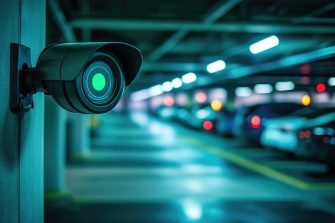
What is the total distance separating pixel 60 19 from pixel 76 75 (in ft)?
17.7

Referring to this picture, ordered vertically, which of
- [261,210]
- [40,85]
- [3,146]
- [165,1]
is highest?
[165,1]

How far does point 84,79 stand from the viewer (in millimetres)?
3105

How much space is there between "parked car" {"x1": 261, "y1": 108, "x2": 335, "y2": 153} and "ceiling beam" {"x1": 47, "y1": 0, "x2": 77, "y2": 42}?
284 inches

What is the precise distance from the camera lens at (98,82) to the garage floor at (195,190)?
15.6ft

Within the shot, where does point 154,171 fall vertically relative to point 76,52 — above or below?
below

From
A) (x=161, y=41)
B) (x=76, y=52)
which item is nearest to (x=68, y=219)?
(x=76, y=52)

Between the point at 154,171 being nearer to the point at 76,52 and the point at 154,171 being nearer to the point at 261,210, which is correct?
the point at 261,210

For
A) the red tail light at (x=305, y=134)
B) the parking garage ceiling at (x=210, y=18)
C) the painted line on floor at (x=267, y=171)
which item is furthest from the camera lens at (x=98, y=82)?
the red tail light at (x=305, y=134)

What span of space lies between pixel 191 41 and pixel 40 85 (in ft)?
43.4

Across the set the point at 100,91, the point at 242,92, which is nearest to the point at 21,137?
the point at 100,91

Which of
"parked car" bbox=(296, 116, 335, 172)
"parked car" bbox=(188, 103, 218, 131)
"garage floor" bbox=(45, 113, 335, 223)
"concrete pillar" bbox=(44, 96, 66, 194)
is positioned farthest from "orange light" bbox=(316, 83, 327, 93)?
"parked car" bbox=(188, 103, 218, 131)

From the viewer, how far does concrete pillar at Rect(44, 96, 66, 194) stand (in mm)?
9477

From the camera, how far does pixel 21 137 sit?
11.6ft

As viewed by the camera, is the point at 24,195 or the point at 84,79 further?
the point at 24,195
